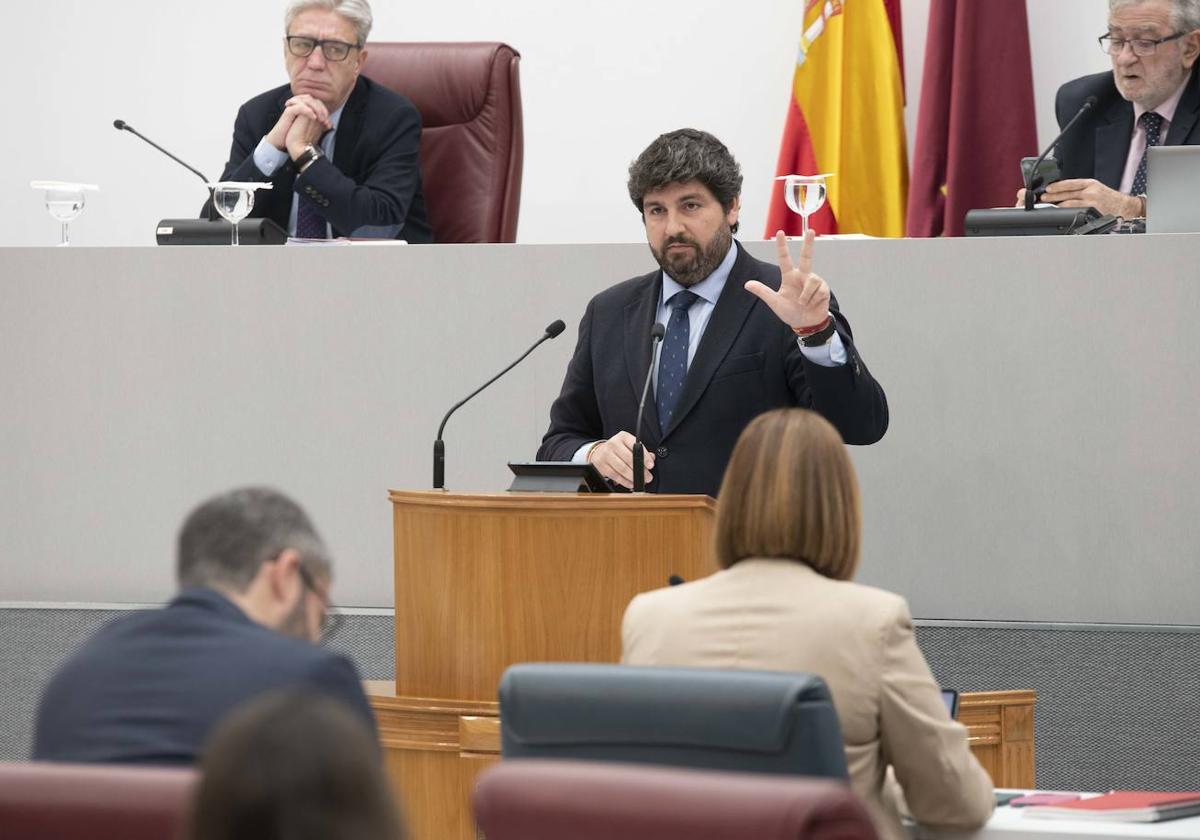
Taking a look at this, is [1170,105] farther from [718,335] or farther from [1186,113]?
[718,335]

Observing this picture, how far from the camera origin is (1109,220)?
13.4ft

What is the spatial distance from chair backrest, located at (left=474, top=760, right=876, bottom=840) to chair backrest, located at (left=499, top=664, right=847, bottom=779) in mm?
303

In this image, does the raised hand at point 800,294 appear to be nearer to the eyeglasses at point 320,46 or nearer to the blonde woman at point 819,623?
the blonde woman at point 819,623

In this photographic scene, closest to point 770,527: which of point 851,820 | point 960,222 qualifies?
point 851,820

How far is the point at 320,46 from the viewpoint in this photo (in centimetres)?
495

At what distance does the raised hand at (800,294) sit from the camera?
10.7ft

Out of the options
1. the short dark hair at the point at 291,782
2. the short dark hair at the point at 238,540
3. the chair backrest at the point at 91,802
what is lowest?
the chair backrest at the point at 91,802

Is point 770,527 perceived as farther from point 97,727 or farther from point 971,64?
point 971,64

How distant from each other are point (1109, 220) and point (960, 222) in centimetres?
154

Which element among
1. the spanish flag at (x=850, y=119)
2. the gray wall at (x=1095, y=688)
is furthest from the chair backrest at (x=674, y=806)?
the spanish flag at (x=850, y=119)

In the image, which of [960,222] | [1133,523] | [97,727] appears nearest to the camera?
[97,727]

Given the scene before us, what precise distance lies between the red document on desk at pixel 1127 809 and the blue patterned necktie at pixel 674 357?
1.47 metres

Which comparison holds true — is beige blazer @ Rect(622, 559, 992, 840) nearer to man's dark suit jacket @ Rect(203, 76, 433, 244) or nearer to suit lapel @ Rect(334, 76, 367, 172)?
man's dark suit jacket @ Rect(203, 76, 433, 244)

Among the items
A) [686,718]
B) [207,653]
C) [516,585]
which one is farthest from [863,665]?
[516,585]
